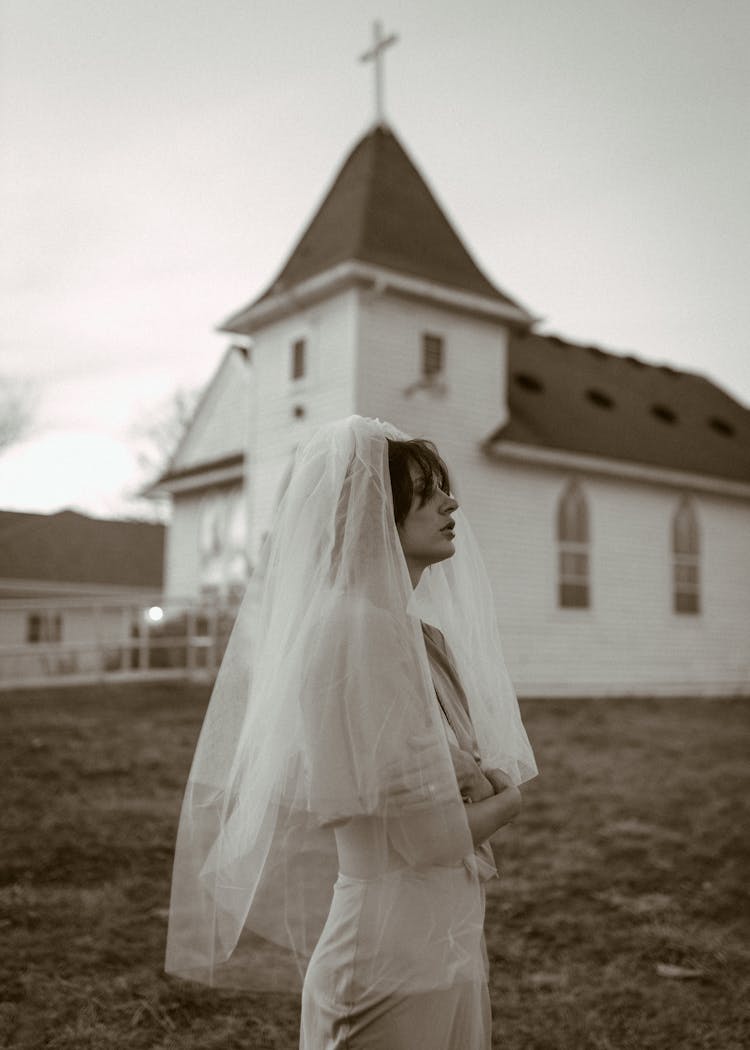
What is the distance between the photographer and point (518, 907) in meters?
5.59

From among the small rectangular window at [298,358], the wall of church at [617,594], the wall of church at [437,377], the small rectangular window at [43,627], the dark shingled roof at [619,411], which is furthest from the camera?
the dark shingled roof at [619,411]

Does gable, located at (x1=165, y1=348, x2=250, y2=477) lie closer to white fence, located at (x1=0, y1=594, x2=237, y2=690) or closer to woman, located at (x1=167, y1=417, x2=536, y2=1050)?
white fence, located at (x1=0, y1=594, x2=237, y2=690)

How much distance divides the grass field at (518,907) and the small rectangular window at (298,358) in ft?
29.3

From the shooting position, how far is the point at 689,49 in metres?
10.5

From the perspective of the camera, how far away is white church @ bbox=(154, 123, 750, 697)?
17.2 metres

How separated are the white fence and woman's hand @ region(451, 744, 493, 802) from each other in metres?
14.1

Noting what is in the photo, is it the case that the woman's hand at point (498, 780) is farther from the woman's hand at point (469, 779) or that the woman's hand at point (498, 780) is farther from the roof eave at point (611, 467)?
the roof eave at point (611, 467)

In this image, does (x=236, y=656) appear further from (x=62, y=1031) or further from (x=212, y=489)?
(x=212, y=489)

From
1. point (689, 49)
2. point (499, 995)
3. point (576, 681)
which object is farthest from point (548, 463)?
point (499, 995)

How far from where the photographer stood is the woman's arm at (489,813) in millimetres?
2062

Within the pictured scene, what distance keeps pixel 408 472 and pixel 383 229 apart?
52.8ft

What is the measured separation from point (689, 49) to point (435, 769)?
10.5 metres

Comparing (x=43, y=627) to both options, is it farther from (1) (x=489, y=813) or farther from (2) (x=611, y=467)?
(1) (x=489, y=813)

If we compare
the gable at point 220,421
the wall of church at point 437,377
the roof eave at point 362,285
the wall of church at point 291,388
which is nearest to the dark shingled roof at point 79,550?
the gable at point 220,421
